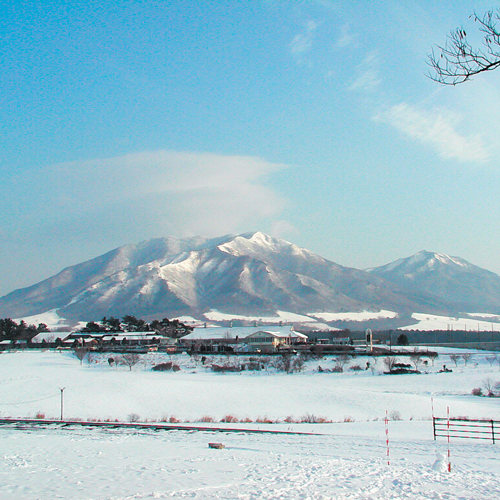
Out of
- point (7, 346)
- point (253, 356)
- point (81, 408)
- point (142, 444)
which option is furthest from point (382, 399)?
point (7, 346)

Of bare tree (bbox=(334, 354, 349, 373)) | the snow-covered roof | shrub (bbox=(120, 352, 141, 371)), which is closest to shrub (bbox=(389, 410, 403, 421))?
bare tree (bbox=(334, 354, 349, 373))

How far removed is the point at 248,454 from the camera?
15.6 m

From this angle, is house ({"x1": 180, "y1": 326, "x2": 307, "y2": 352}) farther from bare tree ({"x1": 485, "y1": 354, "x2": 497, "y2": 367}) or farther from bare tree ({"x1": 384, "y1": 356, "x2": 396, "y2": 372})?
bare tree ({"x1": 485, "y1": 354, "x2": 497, "y2": 367})

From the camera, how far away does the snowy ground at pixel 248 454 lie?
11227mm

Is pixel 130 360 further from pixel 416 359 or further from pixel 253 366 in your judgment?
pixel 416 359

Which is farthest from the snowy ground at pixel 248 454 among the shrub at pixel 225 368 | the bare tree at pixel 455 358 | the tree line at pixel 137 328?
the tree line at pixel 137 328

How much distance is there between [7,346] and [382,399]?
299 feet

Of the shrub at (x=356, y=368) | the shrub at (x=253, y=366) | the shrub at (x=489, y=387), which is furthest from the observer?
the shrub at (x=253, y=366)

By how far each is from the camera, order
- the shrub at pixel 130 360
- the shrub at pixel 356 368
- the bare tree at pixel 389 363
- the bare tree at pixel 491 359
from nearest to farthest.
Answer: the bare tree at pixel 389 363, the shrub at pixel 356 368, the bare tree at pixel 491 359, the shrub at pixel 130 360

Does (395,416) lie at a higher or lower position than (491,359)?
higher

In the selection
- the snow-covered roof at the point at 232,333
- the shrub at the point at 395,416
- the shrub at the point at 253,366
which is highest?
the snow-covered roof at the point at 232,333

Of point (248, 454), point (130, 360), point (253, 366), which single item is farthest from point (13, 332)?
point (248, 454)

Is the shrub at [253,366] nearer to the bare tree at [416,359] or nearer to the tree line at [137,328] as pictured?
the bare tree at [416,359]

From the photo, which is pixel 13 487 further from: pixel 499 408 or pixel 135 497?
pixel 499 408
